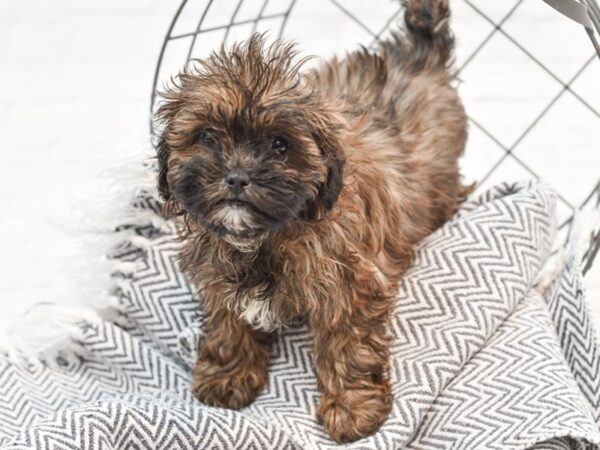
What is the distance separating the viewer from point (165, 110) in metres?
1.97

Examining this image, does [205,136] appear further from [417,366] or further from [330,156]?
[417,366]

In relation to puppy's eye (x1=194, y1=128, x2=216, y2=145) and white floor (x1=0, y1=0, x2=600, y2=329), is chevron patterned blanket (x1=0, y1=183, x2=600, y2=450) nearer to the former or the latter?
white floor (x1=0, y1=0, x2=600, y2=329)

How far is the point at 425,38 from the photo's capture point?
259 centimetres

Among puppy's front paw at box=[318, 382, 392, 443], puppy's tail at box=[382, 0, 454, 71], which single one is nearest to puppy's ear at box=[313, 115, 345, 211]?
puppy's front paw at box=[318, 382, 392, 443]

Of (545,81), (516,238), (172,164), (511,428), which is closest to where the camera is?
Answer: (172,164)

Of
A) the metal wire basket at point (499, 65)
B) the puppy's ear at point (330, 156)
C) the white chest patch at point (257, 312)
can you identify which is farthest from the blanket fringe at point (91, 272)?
the puppy's ear at point (330, 156)

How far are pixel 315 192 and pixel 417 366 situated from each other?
1.99 ft

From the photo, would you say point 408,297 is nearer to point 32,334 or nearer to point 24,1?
point 32,334

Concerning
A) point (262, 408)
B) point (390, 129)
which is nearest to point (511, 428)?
point (262, 408)

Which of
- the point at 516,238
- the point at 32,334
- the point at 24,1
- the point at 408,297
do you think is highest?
the point at 516,238

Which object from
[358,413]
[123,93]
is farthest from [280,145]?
[123,93]

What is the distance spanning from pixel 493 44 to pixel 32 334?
1803mm

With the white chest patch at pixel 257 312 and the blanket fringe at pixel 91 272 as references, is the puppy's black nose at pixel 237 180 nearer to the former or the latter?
the white chest patch at pixel 257 312

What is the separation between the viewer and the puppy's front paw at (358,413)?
223 cm
